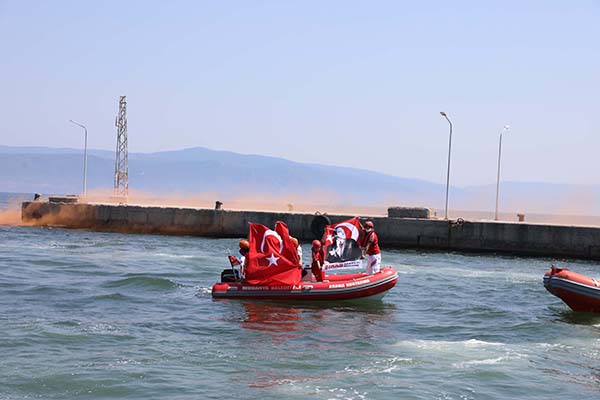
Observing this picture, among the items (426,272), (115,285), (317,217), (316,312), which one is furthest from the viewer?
(317,217)

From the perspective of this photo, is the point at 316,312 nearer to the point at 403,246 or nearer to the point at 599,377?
the point at 599,377

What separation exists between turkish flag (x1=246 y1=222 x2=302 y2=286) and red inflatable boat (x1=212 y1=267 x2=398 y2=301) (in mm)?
169

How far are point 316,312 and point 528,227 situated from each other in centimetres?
2061

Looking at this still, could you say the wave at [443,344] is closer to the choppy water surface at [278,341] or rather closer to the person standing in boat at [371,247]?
the choppy water surface at [278,341]

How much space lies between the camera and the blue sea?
A: 1344cm

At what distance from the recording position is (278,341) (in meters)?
16.7

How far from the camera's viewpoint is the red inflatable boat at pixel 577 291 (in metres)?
20.8

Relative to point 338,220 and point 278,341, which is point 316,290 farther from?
point 338,220

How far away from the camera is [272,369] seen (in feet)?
47.5

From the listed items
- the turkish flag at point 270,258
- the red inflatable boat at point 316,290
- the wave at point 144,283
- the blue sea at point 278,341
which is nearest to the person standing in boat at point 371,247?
the red inflatable boat at point 316,290

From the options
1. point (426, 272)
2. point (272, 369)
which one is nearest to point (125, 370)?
point (272, 369)

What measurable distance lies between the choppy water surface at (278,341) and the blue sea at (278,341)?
3cm

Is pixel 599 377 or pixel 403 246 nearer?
pixel 599 377

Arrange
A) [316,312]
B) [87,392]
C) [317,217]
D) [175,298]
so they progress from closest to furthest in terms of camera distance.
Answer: [87,392] → [316,312] → [175,298] → [317,217]
